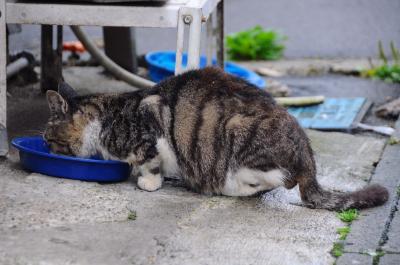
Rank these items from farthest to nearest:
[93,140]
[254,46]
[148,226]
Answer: [254,46], [93,140], [148,226]

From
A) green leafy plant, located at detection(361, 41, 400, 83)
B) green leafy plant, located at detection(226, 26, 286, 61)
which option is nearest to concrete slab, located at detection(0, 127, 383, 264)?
green leafy plant, located at detection(361, 41, 400, 83)

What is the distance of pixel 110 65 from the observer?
643 centimetres

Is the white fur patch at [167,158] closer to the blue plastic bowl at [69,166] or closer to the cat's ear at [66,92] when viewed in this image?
the blue plastic bowl at [69,166]

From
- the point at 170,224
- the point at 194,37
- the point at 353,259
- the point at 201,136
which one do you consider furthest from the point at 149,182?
the point at 353,259

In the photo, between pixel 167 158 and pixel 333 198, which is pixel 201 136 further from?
pixel 333 198

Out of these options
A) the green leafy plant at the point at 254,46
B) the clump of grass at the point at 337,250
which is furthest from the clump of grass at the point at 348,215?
the green leafy plant at the point at 254,46

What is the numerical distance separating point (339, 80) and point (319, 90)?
493mm

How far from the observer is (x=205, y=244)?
3568 mm

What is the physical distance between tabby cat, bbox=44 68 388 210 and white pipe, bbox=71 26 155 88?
5.79 feet

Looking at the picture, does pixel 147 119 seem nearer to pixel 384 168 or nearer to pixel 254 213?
pixel 254 213

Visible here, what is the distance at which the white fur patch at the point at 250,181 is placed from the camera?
413 cm

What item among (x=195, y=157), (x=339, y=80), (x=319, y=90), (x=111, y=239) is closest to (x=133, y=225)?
(x=111, y=239)

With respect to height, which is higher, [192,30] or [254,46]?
[192,30]

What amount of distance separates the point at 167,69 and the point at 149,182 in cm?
230
